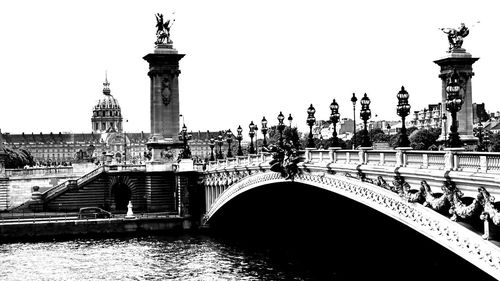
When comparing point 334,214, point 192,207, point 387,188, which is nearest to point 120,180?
point 192,207

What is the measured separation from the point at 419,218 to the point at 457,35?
120 feet

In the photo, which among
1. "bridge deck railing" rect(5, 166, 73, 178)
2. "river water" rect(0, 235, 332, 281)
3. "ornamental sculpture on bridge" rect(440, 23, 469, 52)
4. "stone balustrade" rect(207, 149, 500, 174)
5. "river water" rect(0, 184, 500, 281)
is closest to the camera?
"stone balustrade" rect(207, 149, 500, 174)

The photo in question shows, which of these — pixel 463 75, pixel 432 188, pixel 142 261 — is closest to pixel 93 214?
pixel 142 261

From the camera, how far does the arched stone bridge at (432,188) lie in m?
22.4

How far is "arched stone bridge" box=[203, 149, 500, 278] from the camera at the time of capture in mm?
Result: 22406

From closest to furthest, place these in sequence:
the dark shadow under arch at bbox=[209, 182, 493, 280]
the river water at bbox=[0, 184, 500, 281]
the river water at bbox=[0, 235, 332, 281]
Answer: the dark shadow under arch at bbox=[209, 182, 493, 280] < the river water at bbox=[0, 184, 500, 281] < the river water at bbox=[0, 235, 332, 281]

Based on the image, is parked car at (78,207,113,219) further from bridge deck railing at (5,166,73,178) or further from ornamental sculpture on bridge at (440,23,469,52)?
ornamental sculpture on bridge at (440,23,469,52)

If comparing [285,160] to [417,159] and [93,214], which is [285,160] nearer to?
[417,159]

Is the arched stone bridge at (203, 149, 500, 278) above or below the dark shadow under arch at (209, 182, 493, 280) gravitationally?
above

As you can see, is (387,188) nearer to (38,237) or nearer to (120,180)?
(38,237)

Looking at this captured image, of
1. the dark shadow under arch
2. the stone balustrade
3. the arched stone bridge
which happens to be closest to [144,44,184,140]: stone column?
the dark shadow under arch

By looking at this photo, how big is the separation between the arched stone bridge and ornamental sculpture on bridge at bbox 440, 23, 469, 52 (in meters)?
23.5

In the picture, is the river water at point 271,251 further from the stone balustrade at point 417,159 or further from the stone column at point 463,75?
the stone column at point 463,75

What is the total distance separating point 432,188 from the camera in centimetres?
Answer: 2611
